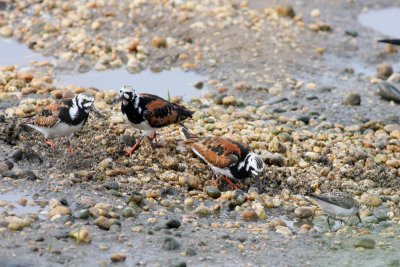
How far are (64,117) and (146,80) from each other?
3643 millimetres

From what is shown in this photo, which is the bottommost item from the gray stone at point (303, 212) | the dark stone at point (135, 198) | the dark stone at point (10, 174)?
the gray stone at point (303, 212)

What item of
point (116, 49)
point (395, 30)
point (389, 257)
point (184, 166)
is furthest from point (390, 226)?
point (395, 30)

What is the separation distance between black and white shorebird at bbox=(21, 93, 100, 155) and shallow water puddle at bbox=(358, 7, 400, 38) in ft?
28.6

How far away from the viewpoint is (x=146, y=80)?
10.8 metres

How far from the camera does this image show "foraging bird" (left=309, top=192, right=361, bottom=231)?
→ 6609 mm

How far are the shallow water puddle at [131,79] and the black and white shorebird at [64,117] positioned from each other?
270 cm

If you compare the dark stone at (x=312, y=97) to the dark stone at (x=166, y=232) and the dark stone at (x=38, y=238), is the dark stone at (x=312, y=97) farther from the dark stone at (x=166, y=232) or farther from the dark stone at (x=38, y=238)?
the dark stone at (x=38, y=238)

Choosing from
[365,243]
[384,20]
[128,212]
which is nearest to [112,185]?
[128,212]

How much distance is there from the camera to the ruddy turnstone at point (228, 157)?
7.27 meters

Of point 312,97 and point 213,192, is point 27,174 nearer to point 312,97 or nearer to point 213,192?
point 213,192

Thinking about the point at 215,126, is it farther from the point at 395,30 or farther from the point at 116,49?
the point at 395,30

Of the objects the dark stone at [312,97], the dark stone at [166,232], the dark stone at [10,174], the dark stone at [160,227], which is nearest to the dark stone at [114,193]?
the dark stone at [160,227]

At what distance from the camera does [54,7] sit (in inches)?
531

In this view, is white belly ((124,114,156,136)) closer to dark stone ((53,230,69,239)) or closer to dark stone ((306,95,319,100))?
dark stone ((53,230,69,239))
